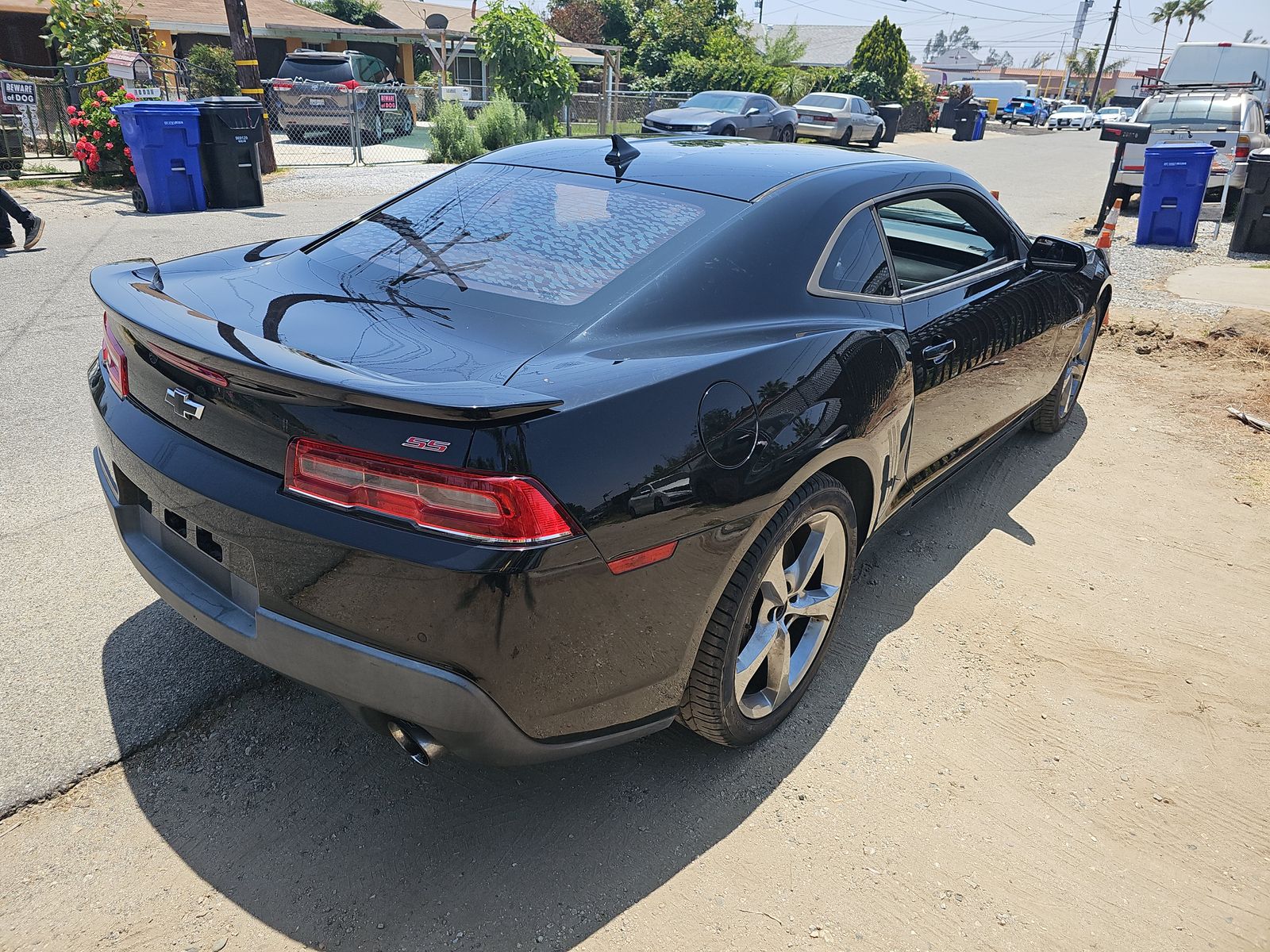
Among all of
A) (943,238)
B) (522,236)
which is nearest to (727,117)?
(943,238)

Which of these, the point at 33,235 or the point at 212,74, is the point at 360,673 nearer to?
the point at 33,235

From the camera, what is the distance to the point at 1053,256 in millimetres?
4137

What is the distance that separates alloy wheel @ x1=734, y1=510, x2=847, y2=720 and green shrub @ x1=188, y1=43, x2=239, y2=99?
16797mm

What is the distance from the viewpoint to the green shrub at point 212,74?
1814 centimetres

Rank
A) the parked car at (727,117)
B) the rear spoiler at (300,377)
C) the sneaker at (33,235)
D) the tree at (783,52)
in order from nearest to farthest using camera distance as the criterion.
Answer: the rear spoiler at (300,377) < the sneaker at (33,235) < the parked car at (727,117) < the tree at (783,52)

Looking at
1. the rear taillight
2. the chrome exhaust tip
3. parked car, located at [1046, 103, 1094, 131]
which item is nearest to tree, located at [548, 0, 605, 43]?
parked car, located at [1046, 103, 1094, 131]

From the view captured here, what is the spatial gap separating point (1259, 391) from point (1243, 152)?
955 centimetres

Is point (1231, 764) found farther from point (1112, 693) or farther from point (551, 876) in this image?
point (551, 876)

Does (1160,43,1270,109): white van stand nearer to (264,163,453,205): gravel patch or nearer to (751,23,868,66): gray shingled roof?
(264,163,453,205): gravel patch

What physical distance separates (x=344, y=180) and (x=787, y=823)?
47.2 ft

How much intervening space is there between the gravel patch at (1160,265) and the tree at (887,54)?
88.0 ft

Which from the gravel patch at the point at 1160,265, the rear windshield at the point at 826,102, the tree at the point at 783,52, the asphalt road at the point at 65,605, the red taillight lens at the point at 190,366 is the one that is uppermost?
the tree at the point at 783,52

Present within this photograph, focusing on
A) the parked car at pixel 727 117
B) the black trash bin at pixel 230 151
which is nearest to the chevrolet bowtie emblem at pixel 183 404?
the black trash bin at pixel 230 151

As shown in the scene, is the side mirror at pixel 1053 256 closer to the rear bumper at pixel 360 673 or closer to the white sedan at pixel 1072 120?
the rear bumper at pixel 360 673
